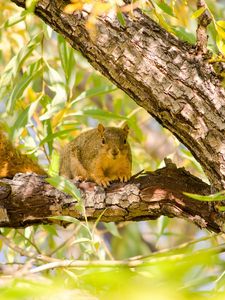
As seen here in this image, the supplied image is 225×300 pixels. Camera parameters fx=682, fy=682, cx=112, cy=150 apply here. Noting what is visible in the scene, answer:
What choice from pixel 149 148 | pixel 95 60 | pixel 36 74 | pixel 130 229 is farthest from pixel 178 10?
pixel 130 229

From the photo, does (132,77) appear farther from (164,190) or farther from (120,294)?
(120,294)

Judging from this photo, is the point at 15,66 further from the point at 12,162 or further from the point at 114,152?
the point at 114,152

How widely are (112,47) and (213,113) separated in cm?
36

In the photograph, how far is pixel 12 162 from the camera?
2.88m

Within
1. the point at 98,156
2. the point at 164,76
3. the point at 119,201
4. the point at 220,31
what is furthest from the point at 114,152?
the point at 220,31

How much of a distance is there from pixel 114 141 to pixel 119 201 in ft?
3.36

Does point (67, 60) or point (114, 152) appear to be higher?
point (67, 60)

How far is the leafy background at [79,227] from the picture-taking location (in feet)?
3.33

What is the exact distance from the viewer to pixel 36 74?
3.04m

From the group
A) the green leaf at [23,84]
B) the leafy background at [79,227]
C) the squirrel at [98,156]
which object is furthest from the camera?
the squirrel at [98,156]

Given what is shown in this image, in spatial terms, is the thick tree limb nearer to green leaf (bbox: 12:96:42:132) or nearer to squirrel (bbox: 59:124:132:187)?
green leaf (bbox: 12:96:42:132)

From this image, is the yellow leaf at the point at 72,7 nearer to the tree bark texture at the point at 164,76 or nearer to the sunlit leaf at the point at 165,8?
the tree bark texture at the point at 164,76

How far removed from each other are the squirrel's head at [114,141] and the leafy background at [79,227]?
7 cm

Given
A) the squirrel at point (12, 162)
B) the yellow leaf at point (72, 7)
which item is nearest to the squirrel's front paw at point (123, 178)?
the squirrel at point (12, 162)
